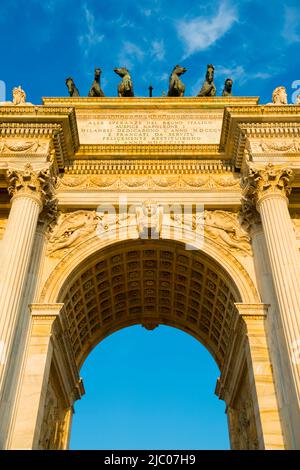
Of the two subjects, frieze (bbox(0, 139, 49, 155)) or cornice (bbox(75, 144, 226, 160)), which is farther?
cornice (bbox(75, 144, 226, 160))

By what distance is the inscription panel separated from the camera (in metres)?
22.1

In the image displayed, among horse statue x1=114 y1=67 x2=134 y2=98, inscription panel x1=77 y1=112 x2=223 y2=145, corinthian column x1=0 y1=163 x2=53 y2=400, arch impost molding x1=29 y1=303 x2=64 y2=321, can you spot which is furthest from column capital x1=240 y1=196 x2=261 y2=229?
horse statue x1=114 y1=67 x2=134 y2=98

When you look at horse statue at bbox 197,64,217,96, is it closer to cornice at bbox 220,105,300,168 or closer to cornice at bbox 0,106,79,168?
cornice at bbox 220,105,300,168

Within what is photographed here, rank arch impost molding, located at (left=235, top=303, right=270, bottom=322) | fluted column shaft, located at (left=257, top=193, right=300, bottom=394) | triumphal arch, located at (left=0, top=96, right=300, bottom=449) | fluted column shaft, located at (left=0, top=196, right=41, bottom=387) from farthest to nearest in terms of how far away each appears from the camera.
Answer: arch impost molding, located at (left=235, top=303, right=270, bottom=322) < triumphal arch, located at (left=0, top=96, right=300, bottom=449) < fluted column shaft, located at (left=0, top=196, right=41, bottom=387) < fluted column shaft, located at (left=257, top=193, right=300, bottom=394)

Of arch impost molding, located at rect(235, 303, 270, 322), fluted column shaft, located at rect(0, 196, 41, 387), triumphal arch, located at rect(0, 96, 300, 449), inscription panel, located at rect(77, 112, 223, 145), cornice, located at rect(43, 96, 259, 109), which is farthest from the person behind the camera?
cornice, located at rect(43, 96, 259, 109)

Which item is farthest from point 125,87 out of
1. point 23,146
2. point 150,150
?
point 23,146

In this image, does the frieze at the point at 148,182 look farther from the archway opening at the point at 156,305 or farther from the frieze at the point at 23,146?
the archway opening at the point at 156,305

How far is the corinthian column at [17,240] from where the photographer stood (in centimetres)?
1409

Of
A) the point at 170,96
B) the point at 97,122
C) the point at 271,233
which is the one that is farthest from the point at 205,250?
the point at 170,96

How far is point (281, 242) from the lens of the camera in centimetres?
1584

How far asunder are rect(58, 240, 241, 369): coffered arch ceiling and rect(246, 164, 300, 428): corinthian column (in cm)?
247

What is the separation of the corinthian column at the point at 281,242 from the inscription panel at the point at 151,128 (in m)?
4.87

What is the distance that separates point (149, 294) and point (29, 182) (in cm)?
800
